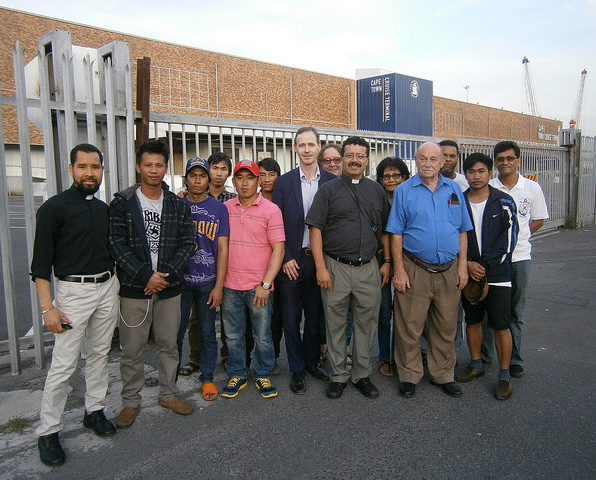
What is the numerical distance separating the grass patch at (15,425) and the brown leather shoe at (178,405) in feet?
3.11

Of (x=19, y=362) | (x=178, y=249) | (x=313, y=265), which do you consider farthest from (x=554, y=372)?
(x=19, y=362)

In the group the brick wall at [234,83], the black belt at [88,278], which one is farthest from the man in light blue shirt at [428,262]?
the brick wall at [234,83]

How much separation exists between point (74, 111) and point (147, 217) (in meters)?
1.65

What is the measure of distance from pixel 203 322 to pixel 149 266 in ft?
2.64

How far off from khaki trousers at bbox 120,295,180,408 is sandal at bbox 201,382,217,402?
248mm

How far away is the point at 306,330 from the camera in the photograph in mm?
4094

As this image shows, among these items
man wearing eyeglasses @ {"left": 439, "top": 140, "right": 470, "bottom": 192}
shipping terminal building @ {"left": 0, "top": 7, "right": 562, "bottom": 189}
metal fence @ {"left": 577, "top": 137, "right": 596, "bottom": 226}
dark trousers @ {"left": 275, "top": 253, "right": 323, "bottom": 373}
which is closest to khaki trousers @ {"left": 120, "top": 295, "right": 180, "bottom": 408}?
dark trousers @ {"left": 275, "top": 253, "right": 323, "bottom": 373}

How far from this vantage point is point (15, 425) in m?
3.21

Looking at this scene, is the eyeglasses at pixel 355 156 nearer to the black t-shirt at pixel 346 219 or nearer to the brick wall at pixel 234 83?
the black t-shirt at pixel 346 219

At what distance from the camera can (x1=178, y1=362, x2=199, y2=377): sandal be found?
13.5 feet

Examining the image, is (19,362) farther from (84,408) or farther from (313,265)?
(313,265)

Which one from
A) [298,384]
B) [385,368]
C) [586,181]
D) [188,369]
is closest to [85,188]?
[188,369]

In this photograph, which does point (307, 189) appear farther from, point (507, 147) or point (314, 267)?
Answer: point (507, 147)

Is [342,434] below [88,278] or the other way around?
below
